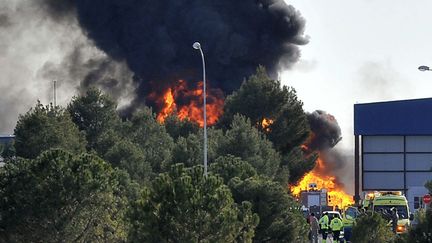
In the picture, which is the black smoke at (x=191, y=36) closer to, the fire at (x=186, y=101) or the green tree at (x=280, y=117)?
the fire at (x=186, y=101)

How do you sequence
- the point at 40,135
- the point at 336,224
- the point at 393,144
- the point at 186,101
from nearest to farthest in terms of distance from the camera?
the point at 336,224, the point at 40,135, the point at 393,144, the point at 186,101

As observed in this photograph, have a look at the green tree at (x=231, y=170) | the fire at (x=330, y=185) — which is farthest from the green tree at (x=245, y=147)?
the fire at (x=330, y=185)

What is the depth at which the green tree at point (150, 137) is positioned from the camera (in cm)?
7019

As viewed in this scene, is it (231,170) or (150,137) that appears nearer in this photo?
(231,170)

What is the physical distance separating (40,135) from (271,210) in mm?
19421

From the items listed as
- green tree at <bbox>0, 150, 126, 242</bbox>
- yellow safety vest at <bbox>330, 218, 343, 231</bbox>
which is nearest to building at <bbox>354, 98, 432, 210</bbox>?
yellow safety vest at <bbox>330, 218, 343, 231</bbox>

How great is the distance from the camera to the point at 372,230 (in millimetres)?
42281

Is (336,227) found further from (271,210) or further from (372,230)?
(271,210)

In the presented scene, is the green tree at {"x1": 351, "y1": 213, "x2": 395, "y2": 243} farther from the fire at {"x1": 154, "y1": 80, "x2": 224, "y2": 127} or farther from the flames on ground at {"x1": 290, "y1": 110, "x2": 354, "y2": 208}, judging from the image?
the fire at {"x1": 154, "y1": 80, "x2": 224, "y2": 127}

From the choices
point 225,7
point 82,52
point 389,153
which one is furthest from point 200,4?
point 389,153

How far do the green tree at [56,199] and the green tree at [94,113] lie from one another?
1519 inches

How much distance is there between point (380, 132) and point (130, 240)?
1798 inches

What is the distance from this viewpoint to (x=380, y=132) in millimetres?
77188

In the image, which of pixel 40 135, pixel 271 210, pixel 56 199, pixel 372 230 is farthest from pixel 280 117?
pixel 56 199
